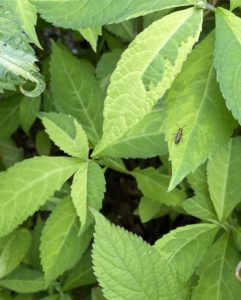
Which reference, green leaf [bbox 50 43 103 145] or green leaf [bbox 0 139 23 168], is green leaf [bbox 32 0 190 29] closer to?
green leaf [bbox 50 43 103 145]

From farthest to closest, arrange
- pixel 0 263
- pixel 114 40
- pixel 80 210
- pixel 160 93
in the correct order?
pixel 114 40 → pixel 0 263 → pixel 80 210 → pixel 160 93

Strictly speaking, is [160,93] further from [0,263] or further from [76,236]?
[0,263]

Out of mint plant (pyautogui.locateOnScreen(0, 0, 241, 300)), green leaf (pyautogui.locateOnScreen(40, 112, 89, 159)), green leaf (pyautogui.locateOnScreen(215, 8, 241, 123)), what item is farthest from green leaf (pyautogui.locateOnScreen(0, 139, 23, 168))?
green leaf (pyautogui.locateOnScreen(215, 8, 241, 123))

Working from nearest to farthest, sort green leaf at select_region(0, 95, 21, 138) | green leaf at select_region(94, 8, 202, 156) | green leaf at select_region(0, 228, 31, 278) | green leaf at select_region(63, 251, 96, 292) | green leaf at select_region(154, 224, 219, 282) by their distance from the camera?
green leaf at select_region(94, 8, 202, 156), green leaf at select_region(154, 224, 219, 282), green leaf at select_region(0, 228, 31, 278), green leaf at select_region(63, 251, 96, 292), green leaf at select_region(0, 95, 21, 138)

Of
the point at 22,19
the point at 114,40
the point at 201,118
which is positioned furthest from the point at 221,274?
the point at 114,40

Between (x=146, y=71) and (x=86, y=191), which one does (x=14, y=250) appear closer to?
(x=86, y=191)

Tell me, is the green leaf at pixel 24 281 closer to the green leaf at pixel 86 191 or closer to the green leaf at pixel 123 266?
the green leaf at pixel 86 191
